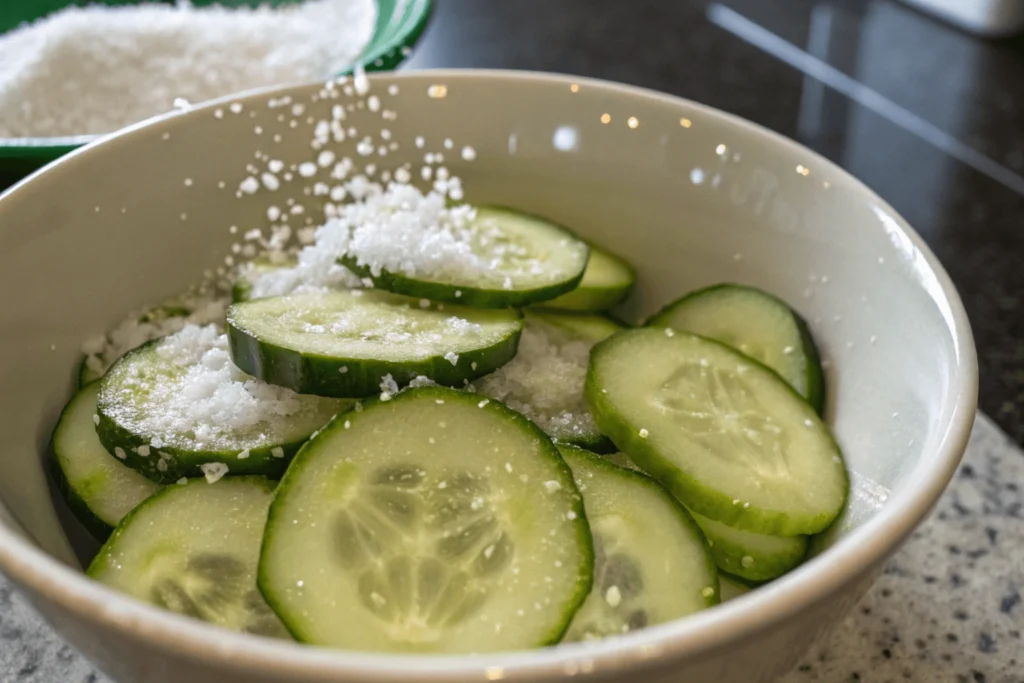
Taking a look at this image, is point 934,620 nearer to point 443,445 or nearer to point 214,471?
point 443,445

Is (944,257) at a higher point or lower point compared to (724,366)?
lower

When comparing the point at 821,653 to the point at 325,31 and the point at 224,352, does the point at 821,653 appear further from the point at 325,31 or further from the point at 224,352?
the point at 325,31

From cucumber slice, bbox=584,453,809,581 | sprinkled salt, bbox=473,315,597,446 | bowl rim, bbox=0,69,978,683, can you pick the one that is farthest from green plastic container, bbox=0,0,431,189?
cucumber slice, bbox=584,453,809,581

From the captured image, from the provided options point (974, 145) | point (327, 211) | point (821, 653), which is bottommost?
point (821, 653)

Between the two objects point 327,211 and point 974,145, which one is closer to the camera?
point 327,211

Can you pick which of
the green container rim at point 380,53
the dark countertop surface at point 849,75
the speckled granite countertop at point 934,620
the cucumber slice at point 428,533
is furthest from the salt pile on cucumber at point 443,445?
the dark countertop surface at point 849,75

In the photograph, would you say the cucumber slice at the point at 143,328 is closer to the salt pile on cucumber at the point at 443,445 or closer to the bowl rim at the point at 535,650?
the salt pile on cucumber at the point at 443,445

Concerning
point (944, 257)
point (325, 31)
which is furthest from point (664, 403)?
point (325, 31)
